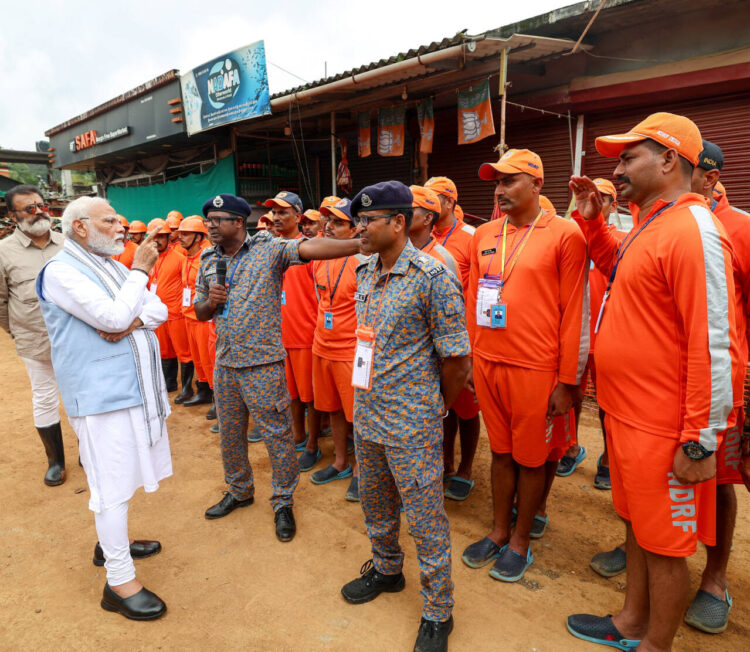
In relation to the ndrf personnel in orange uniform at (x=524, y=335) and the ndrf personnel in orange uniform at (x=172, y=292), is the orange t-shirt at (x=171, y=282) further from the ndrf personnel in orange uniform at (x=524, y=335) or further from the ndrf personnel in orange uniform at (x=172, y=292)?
the ndrf personnel in orange uniform at (x=524, y=335)

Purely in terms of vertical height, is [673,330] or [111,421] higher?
[673,330]

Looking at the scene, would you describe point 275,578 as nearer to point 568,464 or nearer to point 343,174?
point 568,464

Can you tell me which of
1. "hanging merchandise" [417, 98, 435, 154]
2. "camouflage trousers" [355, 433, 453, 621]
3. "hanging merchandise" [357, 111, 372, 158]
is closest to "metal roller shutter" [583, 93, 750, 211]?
"hanging merchandise" [417, 98, 435, 154]

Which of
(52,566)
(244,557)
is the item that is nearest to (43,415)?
(52,566)

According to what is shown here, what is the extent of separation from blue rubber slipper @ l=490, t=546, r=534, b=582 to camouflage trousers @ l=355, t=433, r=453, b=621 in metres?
0.62

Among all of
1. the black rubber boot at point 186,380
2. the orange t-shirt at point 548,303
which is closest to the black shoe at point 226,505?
the orange t-shirt at point 548,303

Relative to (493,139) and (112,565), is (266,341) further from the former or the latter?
(493,139)

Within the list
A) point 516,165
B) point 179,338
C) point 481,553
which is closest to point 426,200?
point 516,165

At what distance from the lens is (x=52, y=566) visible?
310 cm

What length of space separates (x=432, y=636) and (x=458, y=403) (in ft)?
5.62

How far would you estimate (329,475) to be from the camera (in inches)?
160

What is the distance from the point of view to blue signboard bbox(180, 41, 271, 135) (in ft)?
26.7

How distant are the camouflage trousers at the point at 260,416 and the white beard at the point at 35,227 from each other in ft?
7.11

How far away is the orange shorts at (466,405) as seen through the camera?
143 inches
